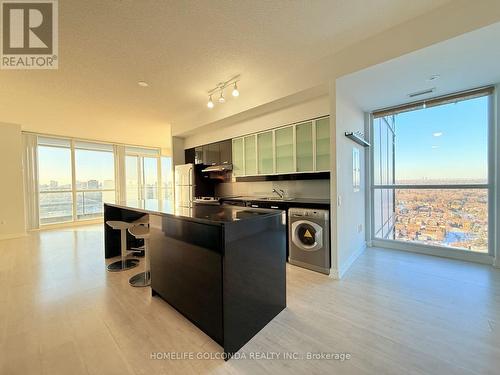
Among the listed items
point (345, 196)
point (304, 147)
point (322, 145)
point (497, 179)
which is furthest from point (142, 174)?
point (497, 179)

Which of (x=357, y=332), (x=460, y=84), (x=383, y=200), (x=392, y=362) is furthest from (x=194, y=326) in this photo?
(x=460, y=84)

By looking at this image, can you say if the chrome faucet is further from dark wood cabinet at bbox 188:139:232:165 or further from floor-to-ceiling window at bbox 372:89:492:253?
floor-to-ceiling window at bbox 372:89:492:253

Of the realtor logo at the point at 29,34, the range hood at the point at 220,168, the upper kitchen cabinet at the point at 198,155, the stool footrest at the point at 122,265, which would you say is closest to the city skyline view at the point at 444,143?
the range hood at the point at 220,168

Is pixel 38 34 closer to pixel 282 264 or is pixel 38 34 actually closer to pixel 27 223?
pixel 282 264

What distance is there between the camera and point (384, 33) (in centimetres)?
228

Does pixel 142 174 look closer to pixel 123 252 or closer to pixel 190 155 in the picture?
pixel 190 155

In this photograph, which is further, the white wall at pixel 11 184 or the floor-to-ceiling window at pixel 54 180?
the floor-to-ceiling window at pixel 54 180

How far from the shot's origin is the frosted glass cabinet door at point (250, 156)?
431 centimetres

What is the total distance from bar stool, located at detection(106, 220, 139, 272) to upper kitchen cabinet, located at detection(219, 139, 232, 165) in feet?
8.17

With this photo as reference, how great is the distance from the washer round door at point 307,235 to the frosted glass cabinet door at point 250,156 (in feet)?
5.31

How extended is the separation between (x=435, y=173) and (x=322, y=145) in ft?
6.71

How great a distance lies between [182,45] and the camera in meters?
2.44

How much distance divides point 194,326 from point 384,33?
3524 mm

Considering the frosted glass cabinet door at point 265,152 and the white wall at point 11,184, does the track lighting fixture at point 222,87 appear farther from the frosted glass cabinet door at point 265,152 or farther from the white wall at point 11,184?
the white wall at point 11,184
